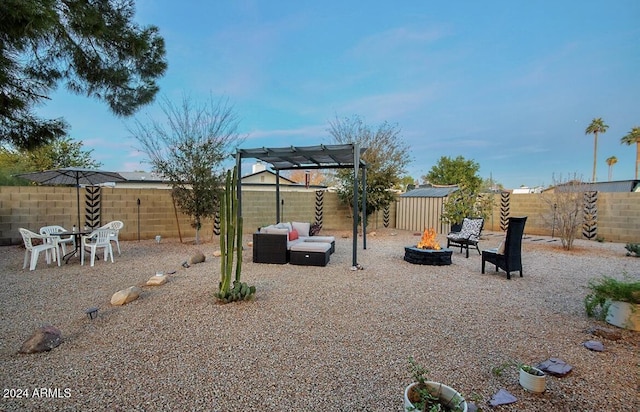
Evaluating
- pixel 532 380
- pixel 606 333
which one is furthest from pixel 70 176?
pixel 606 333

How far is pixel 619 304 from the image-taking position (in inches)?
127

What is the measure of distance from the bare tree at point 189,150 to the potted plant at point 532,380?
7.98 m

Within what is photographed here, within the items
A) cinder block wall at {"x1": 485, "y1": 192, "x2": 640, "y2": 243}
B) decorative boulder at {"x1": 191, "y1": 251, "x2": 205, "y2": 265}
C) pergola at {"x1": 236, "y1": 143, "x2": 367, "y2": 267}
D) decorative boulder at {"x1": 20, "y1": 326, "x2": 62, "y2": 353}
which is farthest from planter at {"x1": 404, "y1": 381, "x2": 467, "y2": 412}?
cinder block wall at {"x1": 485, "y1": 192, "x2": 640, "y2": 243}

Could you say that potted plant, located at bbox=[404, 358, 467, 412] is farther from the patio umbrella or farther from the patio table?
the patio umbrella

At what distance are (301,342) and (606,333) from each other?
2990 mm

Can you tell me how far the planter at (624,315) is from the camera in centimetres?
308

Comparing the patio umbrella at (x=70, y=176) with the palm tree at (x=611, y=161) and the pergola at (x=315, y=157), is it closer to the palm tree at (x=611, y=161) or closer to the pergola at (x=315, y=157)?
the pergola at (x=315, y=157)

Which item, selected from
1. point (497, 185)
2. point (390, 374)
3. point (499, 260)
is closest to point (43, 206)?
point (390, 374)

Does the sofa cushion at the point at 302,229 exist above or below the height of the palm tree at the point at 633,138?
below

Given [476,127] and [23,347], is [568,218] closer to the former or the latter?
[476,127]

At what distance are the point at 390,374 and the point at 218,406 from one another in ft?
4.11

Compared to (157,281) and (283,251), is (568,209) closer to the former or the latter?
(283,251)

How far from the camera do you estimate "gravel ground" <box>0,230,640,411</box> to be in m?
2.06

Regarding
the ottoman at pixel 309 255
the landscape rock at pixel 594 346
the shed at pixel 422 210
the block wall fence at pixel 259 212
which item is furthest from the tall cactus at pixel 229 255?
the shed at pixel 422 210
